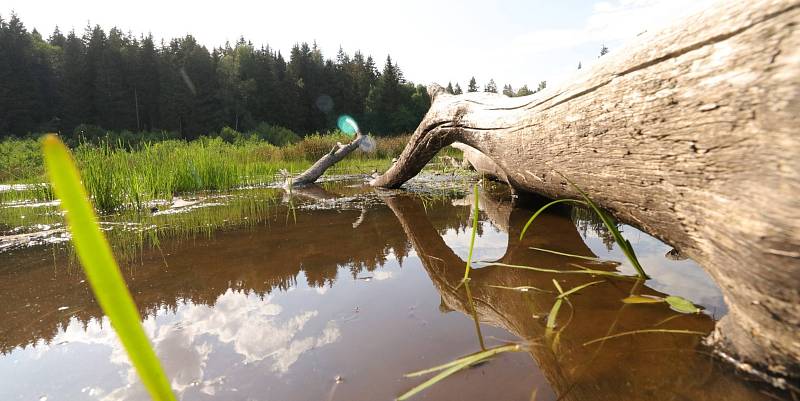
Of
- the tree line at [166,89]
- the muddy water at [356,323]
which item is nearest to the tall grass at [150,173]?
the muddy water at [356,323]

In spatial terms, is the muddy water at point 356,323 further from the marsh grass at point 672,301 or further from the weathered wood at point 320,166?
the weathered wood at point 320,166

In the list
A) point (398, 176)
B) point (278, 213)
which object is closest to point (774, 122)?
point (278, 213)

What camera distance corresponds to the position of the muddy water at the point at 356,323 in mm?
893

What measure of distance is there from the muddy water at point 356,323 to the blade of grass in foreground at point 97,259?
698 millimetres

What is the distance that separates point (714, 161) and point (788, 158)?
180mm

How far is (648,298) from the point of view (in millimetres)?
1258

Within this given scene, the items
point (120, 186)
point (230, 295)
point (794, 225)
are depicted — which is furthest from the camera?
point (120, 186)

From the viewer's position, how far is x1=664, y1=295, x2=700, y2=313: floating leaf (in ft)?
3.86

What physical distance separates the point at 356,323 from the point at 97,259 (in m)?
1.04

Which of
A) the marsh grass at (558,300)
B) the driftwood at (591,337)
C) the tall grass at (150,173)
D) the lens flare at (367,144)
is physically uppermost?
the lens flare at (367,144)

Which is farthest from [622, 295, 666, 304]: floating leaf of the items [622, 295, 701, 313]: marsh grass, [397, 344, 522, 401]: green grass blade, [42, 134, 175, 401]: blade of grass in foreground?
[42, 134, 175, 401]: blade of grass in foreground

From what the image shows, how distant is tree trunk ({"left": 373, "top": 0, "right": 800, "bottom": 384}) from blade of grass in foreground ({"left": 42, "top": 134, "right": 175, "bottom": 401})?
3.80ft

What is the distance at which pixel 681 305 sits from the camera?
1.19 meters

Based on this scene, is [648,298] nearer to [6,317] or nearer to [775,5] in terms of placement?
[775,5]
